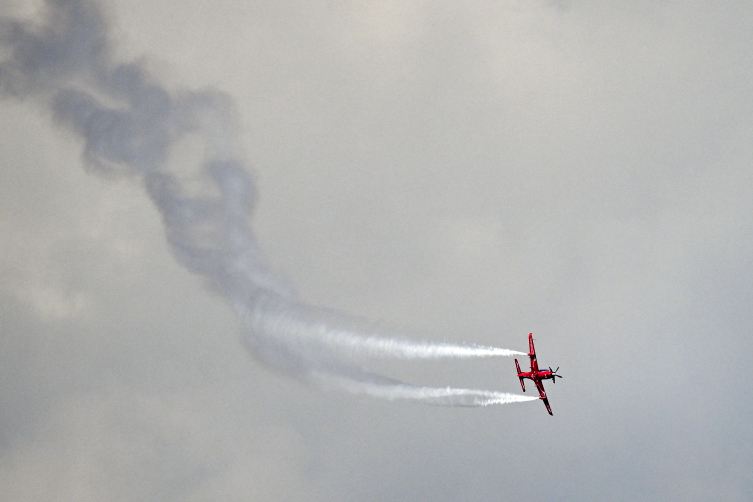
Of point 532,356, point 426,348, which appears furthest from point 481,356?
point 532,356

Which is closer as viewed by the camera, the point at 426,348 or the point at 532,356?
the point at 426,348

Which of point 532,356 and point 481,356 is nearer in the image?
point 481,356

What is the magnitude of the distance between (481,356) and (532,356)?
1210cm

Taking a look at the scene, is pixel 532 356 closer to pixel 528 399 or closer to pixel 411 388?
pixel 528 399

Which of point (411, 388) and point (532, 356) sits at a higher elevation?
point (532, 356)

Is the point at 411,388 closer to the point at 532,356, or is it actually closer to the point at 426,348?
the point at 426,348

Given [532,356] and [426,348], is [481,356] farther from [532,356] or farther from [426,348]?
[532,356]

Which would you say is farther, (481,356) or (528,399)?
(528,399)

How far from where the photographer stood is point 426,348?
72.6 meters

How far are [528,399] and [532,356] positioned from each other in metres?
5.65

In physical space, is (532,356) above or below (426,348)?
above

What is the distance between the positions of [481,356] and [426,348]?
6098mm

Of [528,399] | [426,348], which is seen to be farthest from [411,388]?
[528,399]

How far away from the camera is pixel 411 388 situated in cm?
7662
